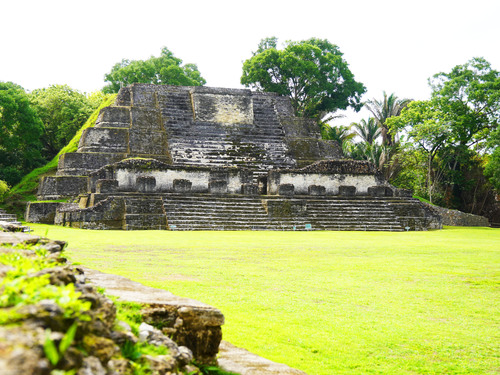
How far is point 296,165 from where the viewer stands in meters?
23.1

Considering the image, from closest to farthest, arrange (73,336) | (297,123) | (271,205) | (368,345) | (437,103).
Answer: (73,336) < (368,345) < (271,205) < (297,123) < (437,103)

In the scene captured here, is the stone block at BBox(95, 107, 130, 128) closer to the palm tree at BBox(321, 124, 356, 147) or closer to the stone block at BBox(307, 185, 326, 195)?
the stone block at BBox(307, 185, 326, 195)

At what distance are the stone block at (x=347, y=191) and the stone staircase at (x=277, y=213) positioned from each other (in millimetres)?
682

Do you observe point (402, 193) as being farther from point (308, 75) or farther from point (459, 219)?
point (308, 75)

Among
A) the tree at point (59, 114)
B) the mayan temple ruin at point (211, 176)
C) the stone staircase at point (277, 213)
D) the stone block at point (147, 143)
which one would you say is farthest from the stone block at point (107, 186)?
the tree at point (59, 114)

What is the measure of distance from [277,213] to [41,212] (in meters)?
7.79

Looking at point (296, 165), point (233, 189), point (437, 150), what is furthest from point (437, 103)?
point (233, 189)

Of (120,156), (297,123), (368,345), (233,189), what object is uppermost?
(297,123)

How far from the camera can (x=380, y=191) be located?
19531mm

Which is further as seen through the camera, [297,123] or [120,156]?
[297,123]

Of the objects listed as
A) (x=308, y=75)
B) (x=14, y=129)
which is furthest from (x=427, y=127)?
(x=14, y=129)

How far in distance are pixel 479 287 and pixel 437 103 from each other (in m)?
24.8

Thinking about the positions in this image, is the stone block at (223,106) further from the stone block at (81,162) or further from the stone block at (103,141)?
the stone block at (81,162)

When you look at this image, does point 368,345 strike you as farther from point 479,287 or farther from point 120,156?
point 120,156
